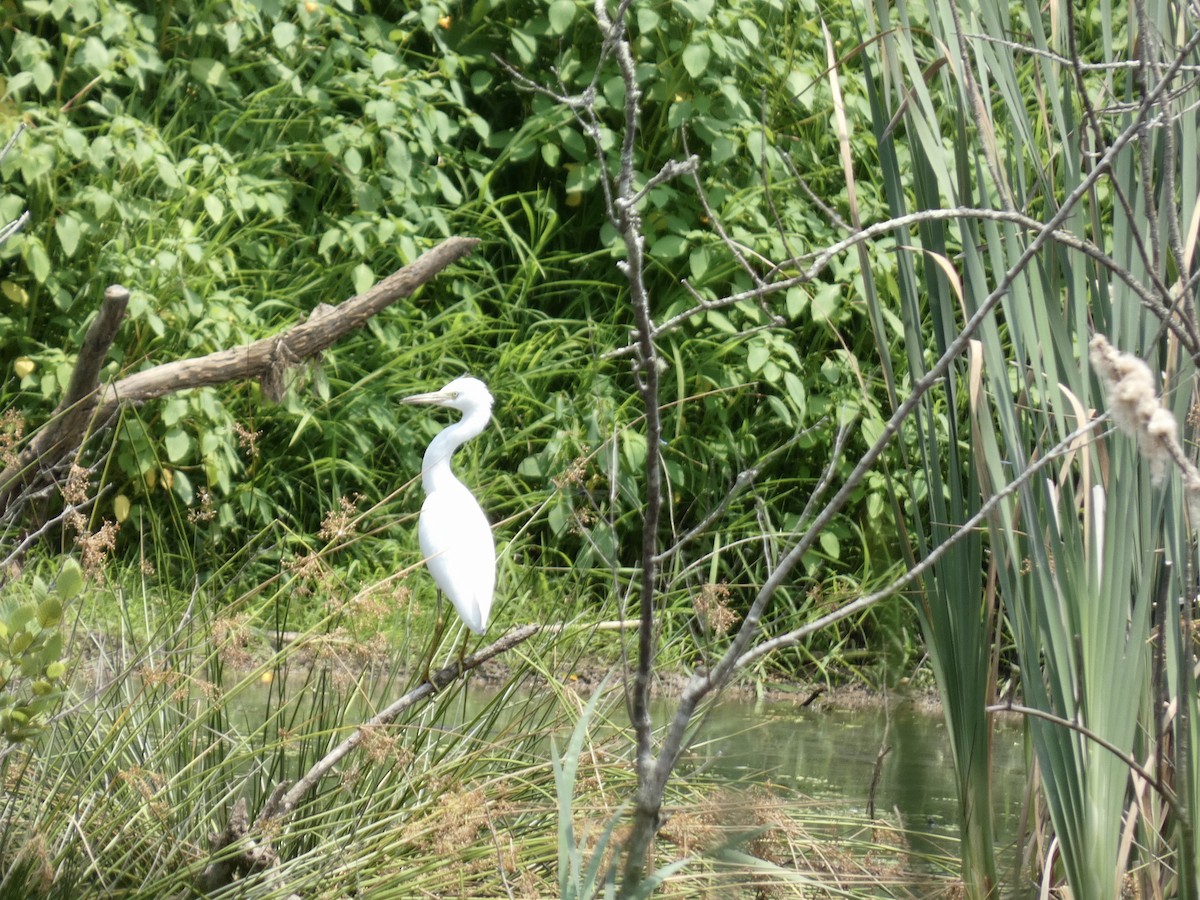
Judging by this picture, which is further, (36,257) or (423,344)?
(423,344)

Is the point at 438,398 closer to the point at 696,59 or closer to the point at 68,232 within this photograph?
the point at 68,232

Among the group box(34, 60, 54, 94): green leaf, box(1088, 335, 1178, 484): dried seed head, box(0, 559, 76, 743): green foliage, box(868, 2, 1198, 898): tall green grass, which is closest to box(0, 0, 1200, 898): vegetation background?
box(34, 60, 54, 94): green leaf

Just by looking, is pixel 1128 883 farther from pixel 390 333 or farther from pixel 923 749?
pixel 390 333

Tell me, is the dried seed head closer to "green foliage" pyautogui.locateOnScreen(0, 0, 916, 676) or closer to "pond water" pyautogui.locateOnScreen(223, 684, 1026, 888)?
"pond water" pyautogui.locateOnScreen(223, 684, 1026, 888)

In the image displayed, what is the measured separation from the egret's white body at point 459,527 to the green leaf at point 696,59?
1.61 meters

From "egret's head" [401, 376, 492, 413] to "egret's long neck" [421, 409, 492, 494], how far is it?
14 millimetres

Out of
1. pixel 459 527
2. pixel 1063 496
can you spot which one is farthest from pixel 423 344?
pixel 1063 496

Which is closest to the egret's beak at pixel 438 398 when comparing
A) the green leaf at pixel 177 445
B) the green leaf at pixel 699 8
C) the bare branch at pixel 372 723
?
the bare branch at pixel 372 723

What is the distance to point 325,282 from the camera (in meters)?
4.22

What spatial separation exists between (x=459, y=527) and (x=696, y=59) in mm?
2057

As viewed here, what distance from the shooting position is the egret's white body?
2326mm

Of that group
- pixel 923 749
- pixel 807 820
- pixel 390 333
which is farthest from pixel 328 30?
pixel 807 820

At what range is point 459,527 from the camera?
8.16 feet

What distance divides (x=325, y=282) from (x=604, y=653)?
1.43m
